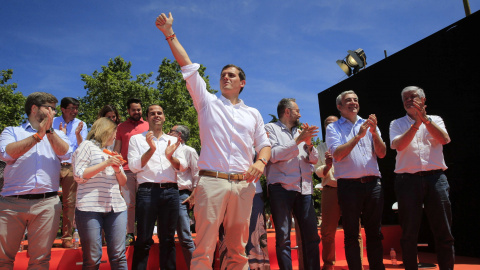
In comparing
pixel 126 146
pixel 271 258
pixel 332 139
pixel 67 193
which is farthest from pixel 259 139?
pixel 67 193

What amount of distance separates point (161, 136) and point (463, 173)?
15.4ft

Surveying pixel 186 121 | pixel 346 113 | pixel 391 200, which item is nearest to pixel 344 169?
pixel 346 113

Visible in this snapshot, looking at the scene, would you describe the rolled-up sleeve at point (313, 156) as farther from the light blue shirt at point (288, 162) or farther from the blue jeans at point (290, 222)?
the blue jeans at point (290, 222)

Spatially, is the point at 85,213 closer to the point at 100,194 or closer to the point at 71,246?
the point at 100,194

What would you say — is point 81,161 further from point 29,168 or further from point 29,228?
point 29,228

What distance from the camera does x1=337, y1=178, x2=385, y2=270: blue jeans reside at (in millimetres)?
3318

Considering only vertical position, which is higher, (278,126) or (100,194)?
(278,126)

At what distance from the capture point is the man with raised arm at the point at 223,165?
2264 mm

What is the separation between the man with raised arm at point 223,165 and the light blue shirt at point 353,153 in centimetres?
116

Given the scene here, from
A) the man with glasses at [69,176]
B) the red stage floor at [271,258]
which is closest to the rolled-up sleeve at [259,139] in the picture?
the red stage floor at [271,258]

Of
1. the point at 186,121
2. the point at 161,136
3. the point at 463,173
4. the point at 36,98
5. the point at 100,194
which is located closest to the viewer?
the point at 36,98

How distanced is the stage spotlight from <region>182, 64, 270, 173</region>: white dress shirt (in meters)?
6.27

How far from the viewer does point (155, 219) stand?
3.69 m

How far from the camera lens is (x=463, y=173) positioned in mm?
5500
